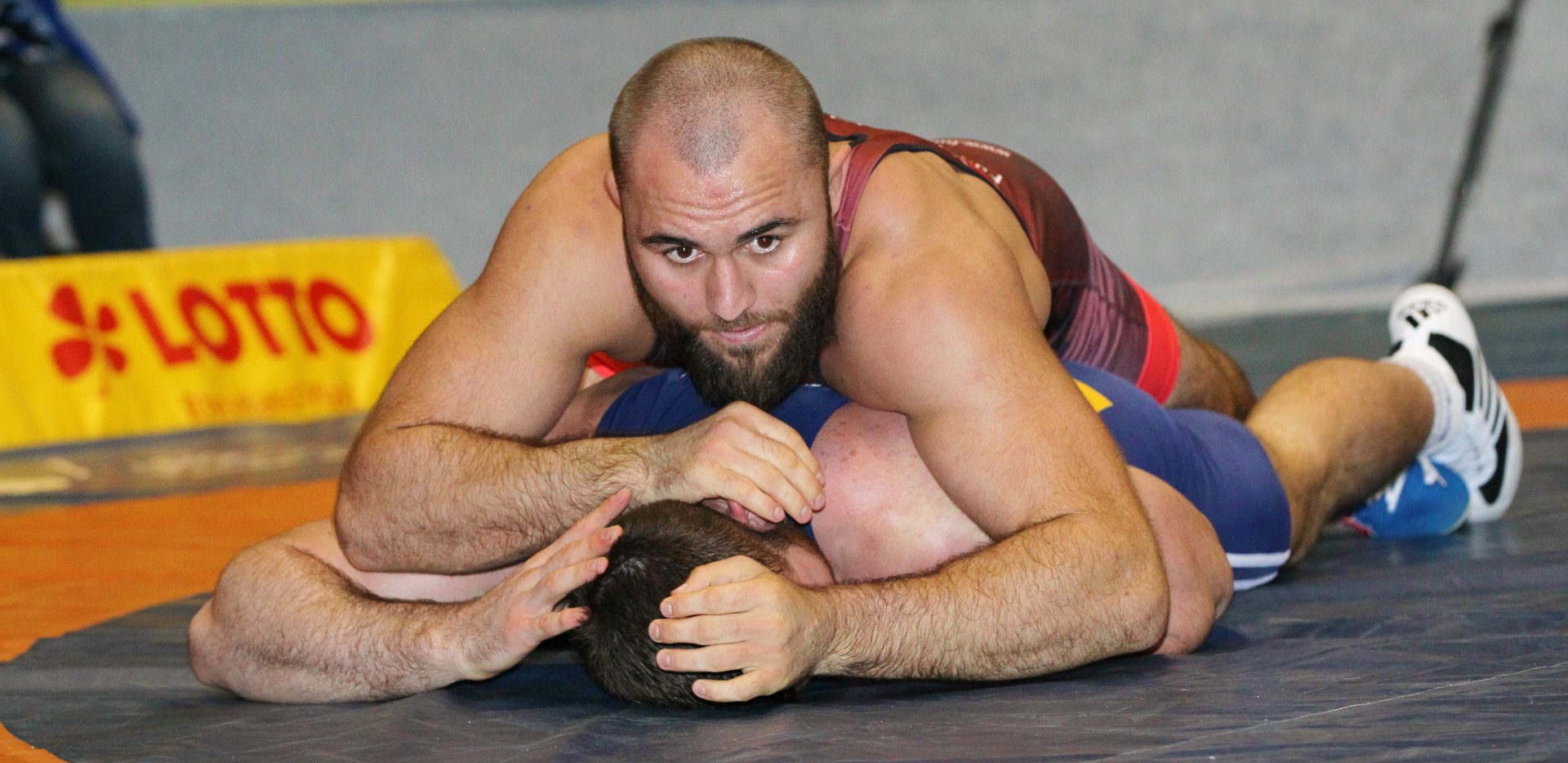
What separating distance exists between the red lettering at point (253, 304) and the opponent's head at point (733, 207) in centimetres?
351

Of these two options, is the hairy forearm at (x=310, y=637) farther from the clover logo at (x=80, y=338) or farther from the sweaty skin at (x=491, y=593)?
the clover logo at (x=80, y=338)

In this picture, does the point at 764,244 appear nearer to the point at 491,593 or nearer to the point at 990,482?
the point at 990,482

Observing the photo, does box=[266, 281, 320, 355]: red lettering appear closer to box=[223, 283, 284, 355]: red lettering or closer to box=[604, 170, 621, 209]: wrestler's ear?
box=[223, 283, 284, 355]: red lettering

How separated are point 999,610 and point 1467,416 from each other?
1545 mm

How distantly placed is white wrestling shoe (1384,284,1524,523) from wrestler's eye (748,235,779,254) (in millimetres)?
1555

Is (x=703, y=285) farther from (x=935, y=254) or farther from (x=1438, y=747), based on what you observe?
(x=1438, y=747)

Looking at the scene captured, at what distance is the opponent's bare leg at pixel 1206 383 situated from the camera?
317cm

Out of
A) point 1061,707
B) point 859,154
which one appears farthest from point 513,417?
point 1061,707

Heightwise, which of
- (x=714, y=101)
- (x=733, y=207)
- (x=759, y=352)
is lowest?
(x=759, y=352)

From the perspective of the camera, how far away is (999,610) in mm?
2020

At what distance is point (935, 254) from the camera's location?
7.43 feet

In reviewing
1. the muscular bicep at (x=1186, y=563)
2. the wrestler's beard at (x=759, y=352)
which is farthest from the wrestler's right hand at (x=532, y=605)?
the muscular bicep at (x=1186, y=563)

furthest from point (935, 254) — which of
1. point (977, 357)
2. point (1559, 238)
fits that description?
point (1559, 238)

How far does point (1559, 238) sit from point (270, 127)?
19.6 ft
